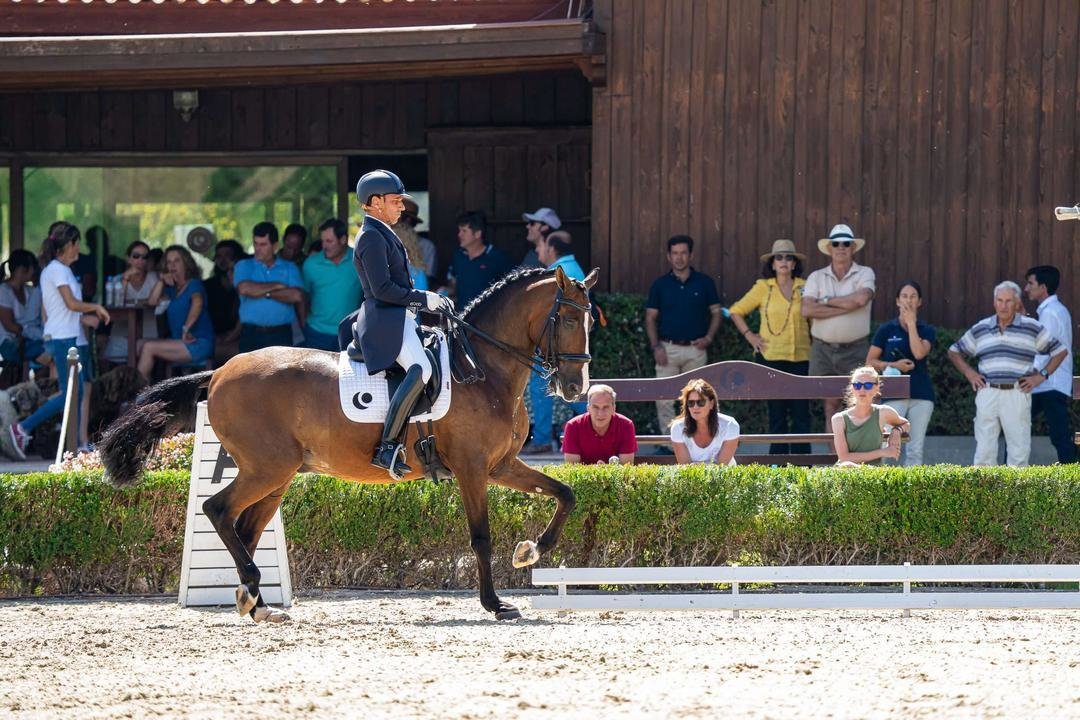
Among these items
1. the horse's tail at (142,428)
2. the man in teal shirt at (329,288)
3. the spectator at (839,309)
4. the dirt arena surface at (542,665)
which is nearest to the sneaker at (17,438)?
the man in teal shirt at (329,288)

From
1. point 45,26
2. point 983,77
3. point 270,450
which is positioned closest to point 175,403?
point 270,450

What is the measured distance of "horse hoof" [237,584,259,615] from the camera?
9.02 m

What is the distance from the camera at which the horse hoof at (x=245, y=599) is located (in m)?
9.02

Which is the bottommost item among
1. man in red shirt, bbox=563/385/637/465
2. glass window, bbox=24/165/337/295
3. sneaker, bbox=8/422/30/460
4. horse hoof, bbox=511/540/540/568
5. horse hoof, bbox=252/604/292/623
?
horse hoof, bbox=252/604/292/623

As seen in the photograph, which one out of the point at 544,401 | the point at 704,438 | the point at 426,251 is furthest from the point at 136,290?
the point at 704,438

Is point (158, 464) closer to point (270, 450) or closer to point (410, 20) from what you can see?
point (270, 450)

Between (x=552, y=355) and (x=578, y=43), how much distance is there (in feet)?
19.5

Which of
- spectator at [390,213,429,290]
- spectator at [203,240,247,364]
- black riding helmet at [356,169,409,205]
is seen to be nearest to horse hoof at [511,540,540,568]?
black riding helmet at [356,169,409,205]

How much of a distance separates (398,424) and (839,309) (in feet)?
19.3

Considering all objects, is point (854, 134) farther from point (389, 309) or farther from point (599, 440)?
point (389, 309)

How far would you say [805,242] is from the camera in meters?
15.1

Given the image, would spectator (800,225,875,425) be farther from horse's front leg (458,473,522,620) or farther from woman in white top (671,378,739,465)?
horse's front leg (458,473,522,620)

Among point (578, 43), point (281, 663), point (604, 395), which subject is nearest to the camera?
point (281, 663)

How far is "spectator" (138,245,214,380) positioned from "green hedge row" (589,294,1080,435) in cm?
364
